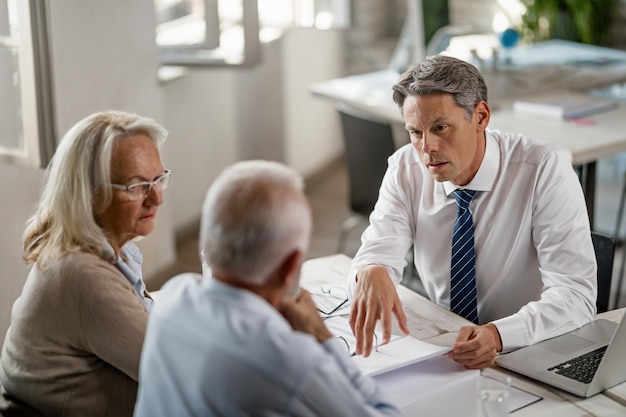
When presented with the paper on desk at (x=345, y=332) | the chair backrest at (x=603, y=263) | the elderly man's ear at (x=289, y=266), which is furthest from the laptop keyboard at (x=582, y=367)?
the elderly man's ear at (x=289, y=266)

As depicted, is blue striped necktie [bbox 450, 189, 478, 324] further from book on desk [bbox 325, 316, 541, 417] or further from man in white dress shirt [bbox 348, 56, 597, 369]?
book on desk [bbox 325, 316, 541, 417]

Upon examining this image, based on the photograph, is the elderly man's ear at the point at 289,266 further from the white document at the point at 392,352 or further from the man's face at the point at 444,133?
the man's face at the point at 444,133

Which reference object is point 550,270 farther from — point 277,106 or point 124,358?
point 277,106

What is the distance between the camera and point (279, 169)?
138cm

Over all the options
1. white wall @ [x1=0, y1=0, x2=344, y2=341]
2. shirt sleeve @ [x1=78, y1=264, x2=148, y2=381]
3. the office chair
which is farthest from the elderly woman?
the office chair

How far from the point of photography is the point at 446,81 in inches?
84.2

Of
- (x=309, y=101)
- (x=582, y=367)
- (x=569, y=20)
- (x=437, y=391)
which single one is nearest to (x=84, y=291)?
(x=437, y=391)

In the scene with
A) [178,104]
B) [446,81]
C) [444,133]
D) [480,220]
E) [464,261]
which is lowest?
[464,261]

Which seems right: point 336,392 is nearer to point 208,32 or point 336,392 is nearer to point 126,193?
point 126,193

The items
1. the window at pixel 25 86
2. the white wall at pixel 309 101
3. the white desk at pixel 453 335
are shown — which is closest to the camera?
the white desk at pixel 453 335

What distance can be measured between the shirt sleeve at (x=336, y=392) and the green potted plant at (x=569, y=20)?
4946mm

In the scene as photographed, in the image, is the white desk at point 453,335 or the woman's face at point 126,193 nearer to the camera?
the white desk at point 453,335

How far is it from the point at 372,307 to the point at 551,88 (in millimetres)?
2730

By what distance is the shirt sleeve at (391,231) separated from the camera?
2.28 metres
